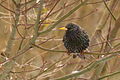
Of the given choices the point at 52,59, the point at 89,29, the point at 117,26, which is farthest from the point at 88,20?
the point at 117,26

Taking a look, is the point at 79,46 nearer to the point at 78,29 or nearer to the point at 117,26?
the point at 78,29

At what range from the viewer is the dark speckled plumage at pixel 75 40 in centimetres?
418

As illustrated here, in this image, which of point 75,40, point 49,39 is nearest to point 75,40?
point 75,40

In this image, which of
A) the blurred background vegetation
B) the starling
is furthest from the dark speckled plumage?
the blurred background vegetation

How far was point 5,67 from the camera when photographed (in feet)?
13.3

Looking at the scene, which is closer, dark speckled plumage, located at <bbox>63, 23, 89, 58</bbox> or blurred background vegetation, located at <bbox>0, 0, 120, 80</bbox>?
blurred background vegetation, located at <bbox>0, 0, 120, 80</bbox>

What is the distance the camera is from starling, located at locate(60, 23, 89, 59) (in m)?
4.18

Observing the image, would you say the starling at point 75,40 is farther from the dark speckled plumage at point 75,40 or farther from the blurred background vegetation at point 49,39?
the blurred background vegetation at point 49,39

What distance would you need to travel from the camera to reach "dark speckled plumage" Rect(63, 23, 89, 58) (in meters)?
4.18

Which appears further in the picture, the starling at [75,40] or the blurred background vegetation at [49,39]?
the starling at [75,40]

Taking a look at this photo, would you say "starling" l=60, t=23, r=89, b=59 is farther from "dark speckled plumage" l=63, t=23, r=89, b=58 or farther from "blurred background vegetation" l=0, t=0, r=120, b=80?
"blurred background vegetation" l=0, t=0, r=120, b=80

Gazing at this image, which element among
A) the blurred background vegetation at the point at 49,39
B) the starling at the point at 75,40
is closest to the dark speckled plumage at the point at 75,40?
the starling at the point at 75,40

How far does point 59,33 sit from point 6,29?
1136 millimetres

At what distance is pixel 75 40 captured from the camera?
4234 millimetres
